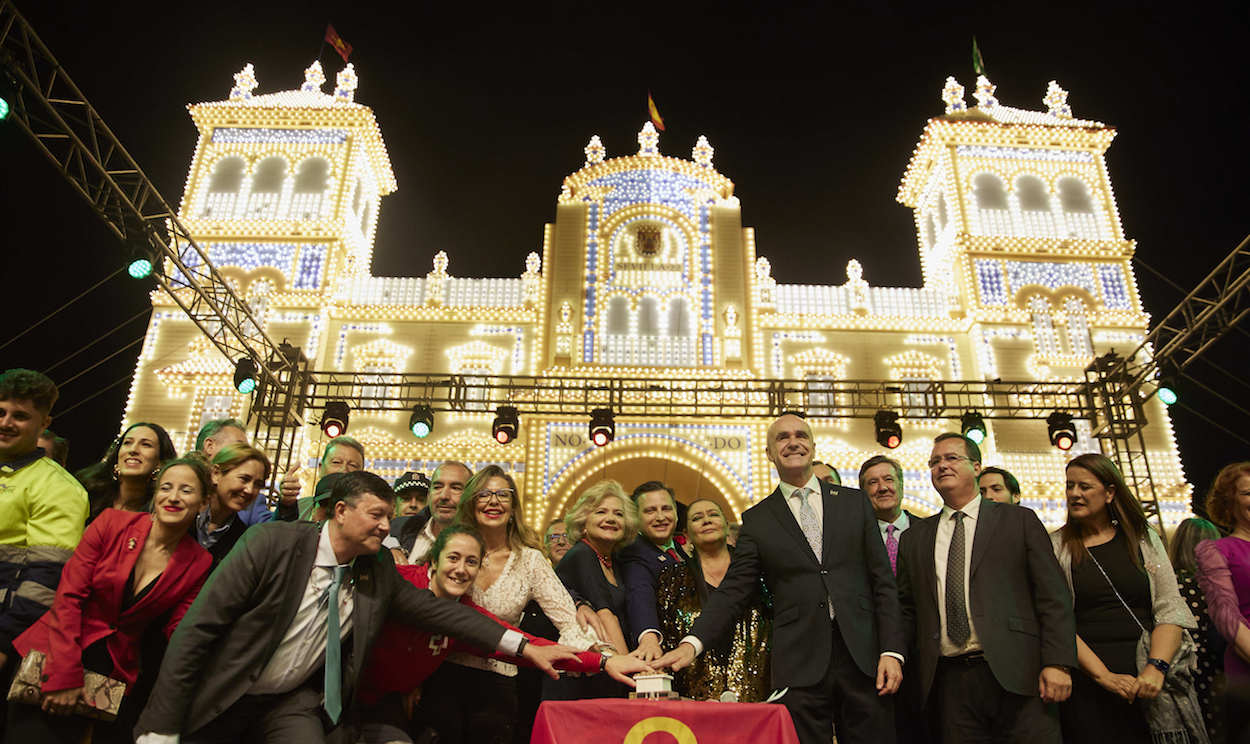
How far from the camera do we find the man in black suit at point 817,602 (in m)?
3.81

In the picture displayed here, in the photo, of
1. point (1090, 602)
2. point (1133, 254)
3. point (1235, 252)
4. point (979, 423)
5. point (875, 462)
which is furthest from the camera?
point (1133, 254)

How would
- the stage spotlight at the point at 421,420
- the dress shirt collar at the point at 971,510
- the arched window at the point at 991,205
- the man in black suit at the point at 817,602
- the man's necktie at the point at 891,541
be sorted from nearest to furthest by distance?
the man in black suit at the point at 817,602
the dress shirt collar at the point at 971,510
the man's necktie at the point at 891,541
the stage spotlight at the point at 421,420
the arched window at the point at 991,205

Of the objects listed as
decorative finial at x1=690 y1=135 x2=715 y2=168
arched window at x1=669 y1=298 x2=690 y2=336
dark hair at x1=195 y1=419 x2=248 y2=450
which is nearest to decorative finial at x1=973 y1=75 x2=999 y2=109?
decorative finial at x1=690 y1=135 x2=715 y2=168

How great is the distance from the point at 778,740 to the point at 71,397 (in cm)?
2786

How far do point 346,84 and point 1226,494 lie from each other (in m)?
23.1

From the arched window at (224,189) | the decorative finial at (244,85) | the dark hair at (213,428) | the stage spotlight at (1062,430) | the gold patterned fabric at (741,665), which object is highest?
the decorative finial at (244,85)

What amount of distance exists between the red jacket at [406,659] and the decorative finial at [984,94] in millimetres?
23726

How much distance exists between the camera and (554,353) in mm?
18734

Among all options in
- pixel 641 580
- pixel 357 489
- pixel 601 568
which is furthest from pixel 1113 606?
pixel 357 489

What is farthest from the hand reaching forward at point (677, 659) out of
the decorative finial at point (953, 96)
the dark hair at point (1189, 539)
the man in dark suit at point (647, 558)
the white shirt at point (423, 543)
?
the decorative finial at point (953, 96)

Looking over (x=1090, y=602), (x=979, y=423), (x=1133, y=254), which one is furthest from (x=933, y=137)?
(x=1090, y=602)

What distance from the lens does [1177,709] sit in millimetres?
3760

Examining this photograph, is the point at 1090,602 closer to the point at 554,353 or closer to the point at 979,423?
the point at 979,423

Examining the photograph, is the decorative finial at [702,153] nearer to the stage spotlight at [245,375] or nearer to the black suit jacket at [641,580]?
the stage spotlight at [245,375]
